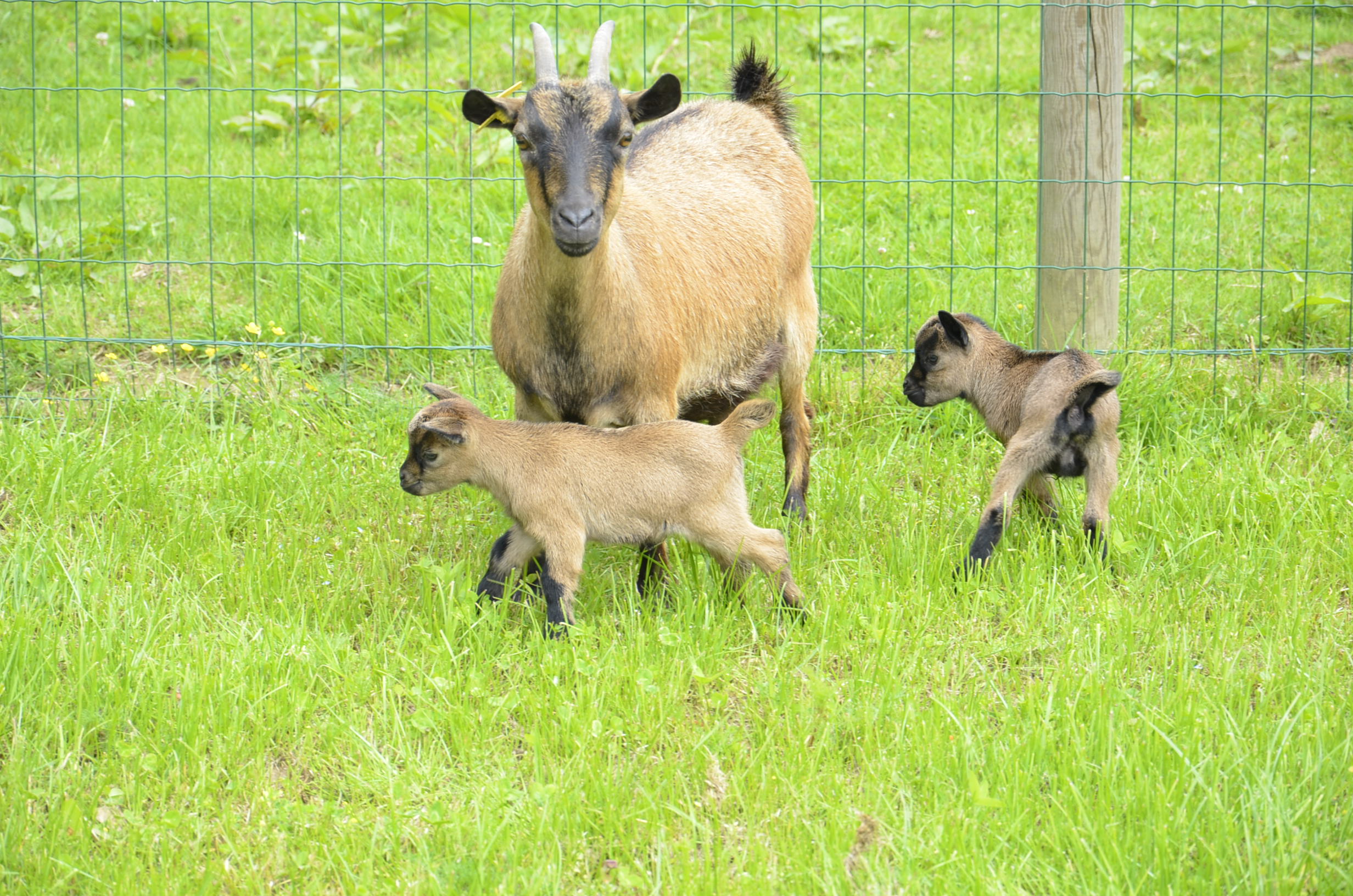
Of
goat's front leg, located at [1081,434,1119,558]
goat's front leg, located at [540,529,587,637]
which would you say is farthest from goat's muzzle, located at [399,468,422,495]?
goat's front leg, located at [1081,434,1119,558]

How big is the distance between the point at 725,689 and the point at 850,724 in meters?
0.39

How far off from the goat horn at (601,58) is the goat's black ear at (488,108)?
0.85 feet

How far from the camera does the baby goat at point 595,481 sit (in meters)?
3.93

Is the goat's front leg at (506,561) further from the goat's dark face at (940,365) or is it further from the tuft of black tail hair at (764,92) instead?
the tuft of black tail hair at (764,92)

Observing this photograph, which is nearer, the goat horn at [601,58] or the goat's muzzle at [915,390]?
the goat horn at [601,58]

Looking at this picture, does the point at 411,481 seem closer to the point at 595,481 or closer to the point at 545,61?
the point at 595,481

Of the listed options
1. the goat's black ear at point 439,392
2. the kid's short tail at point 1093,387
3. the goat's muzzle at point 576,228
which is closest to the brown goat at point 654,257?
the goat's muzzle at point 576,228

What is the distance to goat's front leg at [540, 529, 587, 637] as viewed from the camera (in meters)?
3.86

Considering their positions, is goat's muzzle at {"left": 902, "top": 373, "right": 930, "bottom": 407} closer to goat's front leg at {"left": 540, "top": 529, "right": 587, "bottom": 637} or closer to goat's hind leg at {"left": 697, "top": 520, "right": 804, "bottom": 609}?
goat's hind leg at {"left": 697, "top": 520, "right": 804, "bottom": 609}

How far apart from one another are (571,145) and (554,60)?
0.57 meters

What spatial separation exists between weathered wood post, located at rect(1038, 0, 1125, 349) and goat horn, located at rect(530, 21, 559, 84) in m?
2.30

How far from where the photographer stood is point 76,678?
3.60 metres

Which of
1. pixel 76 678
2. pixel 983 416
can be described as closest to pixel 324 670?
pixel 76 678

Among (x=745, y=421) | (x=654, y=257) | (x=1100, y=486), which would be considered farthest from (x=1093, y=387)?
(x=654, y=257)
